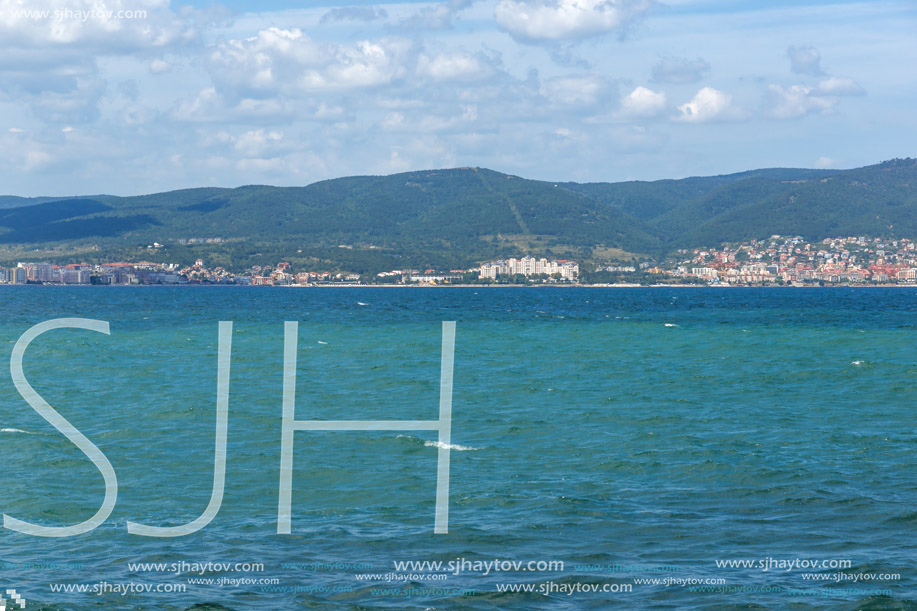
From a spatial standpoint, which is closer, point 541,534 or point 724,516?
point 541,534

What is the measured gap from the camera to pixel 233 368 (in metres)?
40.8

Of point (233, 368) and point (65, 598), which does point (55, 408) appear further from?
point (65, 598)

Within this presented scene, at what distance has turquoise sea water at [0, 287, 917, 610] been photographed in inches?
514

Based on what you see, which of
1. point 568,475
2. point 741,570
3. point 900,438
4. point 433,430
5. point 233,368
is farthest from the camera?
point 233,368

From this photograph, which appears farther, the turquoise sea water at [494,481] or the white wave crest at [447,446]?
the white wave crest at [447,446]

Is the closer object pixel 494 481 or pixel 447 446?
pixel 494 481

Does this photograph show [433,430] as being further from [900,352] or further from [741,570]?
[900,352]

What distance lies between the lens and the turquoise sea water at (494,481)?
13062 mm

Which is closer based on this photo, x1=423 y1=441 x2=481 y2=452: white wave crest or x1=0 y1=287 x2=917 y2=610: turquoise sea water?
x1=0 y1=287 x2=917 y2=610: turquoise sea water

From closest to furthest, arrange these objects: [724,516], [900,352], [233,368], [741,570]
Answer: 1. [741,570]
2. [724,516]
3. [233,368]
4. [900,352]

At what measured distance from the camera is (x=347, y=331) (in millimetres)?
65188

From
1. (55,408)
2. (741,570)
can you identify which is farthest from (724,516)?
(55,408)

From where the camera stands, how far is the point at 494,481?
64.5ft

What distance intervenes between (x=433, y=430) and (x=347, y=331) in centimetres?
3966
